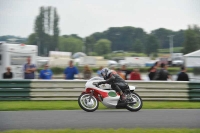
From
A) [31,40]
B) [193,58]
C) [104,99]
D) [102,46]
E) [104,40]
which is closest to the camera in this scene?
[104,99]

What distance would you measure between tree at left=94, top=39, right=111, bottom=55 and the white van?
23276 millimetres

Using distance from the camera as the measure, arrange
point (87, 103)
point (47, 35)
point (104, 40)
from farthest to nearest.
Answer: point (104, 40), point (47, 35), point (87, 103)

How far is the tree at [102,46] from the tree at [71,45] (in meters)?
2.63

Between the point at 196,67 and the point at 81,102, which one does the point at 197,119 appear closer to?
the point at 81,102

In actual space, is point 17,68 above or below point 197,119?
above

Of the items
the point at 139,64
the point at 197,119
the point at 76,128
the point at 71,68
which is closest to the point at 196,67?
the point at 71,68

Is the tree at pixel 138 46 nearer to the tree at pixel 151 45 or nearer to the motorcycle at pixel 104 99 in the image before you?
the tree at pixel 151 45

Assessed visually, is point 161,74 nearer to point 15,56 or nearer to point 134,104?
point 134,104

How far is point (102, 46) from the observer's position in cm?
4894

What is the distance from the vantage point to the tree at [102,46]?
45.5 meters

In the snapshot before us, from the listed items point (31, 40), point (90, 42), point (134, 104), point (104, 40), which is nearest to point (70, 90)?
point (134, 104)

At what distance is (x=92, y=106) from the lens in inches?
435

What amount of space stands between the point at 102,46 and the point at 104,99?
38.0m

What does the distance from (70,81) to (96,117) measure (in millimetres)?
4385
